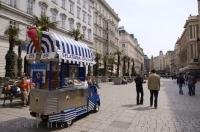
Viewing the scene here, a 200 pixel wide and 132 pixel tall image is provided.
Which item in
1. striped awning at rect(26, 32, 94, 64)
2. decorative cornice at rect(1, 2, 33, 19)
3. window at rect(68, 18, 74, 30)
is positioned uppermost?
window at rect(68, 18, 74, 30)

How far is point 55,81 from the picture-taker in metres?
9.86

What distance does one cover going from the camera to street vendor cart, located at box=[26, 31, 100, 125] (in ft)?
30.1

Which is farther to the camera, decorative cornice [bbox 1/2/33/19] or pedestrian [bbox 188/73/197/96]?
decorative cornice [bbox 1/2/33/19]

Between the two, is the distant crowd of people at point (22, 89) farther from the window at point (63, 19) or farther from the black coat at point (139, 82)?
the window at point (63, 19)

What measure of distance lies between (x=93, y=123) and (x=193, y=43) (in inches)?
3163

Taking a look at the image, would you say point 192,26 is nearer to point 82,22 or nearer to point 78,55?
point 82,22

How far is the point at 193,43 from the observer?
278 feet

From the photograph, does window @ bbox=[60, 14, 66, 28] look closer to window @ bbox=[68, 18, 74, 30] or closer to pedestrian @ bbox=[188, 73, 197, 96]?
window @ bbox=[68, 18, 74, 30]

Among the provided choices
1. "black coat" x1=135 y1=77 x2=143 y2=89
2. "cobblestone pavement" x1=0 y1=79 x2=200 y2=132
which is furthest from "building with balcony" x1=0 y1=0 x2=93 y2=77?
"cobblestone pavement" x1=0 y1=79 x2=200 y2=132

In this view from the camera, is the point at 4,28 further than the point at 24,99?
Yes

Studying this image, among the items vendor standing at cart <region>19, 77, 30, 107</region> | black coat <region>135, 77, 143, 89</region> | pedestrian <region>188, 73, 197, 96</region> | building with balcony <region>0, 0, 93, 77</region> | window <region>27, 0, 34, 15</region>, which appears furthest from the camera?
window <region>27, 0, 34, 15</region>

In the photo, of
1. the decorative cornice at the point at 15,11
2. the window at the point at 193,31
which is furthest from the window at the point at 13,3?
the window at the point at 193,31

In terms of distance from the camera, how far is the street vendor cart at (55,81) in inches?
361

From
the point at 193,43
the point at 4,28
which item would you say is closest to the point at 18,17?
the point at 4,28
